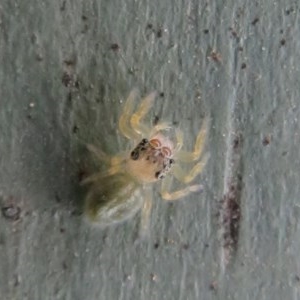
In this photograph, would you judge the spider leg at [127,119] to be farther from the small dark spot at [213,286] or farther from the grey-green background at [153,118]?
the small dark spot at [213,286]

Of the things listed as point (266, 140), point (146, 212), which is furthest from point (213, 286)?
point (266, 140)

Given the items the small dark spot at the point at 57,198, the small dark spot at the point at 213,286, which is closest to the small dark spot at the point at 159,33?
the small dark spot at the point at 57,198

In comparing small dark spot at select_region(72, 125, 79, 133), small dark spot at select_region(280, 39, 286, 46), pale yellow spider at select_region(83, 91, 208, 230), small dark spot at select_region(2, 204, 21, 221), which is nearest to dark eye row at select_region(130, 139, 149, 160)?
pale yellow spider at select_region(83, 91, 208, 230)

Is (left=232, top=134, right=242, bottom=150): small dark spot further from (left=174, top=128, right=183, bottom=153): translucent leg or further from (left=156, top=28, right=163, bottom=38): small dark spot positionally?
(left=156, top=28, right=163, bottom=38): small dark spot

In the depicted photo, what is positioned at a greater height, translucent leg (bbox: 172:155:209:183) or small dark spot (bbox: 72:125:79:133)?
small dark spot (bbox: 72:125:79:133)

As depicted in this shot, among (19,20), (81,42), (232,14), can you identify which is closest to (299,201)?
(232,14)

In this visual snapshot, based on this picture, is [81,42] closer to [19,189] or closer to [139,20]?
[139,20]
